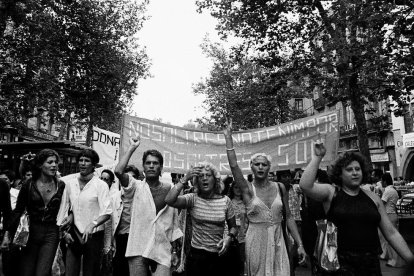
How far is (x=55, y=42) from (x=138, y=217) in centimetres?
1677

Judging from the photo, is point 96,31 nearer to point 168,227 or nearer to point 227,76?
point 227,76

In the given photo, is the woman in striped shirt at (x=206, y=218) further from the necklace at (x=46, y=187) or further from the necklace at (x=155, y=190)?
the necklace at (x=46, y=187)

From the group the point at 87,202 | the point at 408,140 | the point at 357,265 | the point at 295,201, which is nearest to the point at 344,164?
the point at 357,265

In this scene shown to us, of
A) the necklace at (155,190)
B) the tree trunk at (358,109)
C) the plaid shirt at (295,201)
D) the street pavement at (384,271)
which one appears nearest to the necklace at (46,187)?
the necklace at (155,190)

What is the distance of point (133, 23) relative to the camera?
2478 cm

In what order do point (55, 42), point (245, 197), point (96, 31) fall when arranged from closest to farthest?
point (245, 197) → point (55, 42) → point (96, 31)

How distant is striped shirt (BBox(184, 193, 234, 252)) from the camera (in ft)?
13.8

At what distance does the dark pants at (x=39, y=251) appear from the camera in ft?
14.4

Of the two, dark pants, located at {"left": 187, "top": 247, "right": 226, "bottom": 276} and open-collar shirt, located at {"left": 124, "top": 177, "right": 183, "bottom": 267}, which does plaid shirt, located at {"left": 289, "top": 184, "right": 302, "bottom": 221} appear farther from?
dark pants, located at {"left": 187, "top": 247, "right": 226, "bottom": 276}

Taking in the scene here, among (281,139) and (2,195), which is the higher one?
(281,139)

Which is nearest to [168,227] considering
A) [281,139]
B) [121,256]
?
[121,256]

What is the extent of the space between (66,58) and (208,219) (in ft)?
58.0

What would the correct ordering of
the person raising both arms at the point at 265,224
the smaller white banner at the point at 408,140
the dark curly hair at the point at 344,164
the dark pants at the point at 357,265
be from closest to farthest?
the dark pants at the point at 357,265
the dark curly hair at the point at 344,164
the person raising both arms at the point at 265,224
the smaller white banner at the point at 408,140

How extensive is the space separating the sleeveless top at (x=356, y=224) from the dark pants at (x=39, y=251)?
293cm
